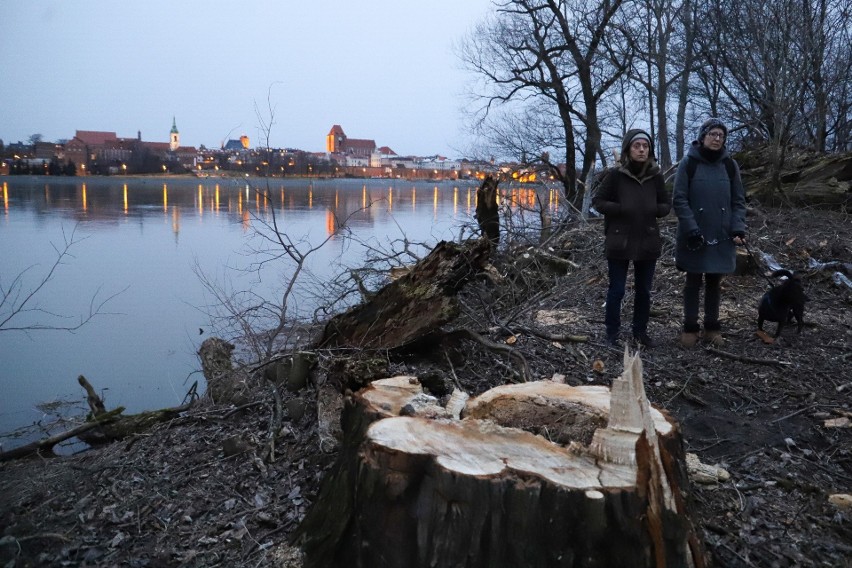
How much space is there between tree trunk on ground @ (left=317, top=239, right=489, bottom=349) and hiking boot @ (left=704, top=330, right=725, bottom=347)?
2.23 m

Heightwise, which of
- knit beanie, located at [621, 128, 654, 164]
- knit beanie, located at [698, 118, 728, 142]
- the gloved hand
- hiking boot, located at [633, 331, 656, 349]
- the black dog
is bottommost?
hiking boot, located at [633, 331, 656, 349]

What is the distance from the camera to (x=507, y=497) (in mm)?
2285

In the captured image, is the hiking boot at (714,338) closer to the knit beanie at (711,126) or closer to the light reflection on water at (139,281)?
the knit beanie at (711,126)

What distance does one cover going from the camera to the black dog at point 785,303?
18.1 feet

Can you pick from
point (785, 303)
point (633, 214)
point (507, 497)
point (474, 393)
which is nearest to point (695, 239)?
point (633, 214)

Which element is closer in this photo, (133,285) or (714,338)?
(714,338)

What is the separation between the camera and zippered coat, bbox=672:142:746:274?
5.29 m

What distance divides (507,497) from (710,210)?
3.91 meters

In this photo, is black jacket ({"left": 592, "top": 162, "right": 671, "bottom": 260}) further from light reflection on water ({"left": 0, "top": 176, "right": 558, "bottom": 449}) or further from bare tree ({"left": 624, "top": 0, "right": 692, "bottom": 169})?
bare tree ({"left": 624, "top": 0, "right": 692, "bottom": 169})

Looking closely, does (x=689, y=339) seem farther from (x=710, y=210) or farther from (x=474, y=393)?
(x=474, y=393)

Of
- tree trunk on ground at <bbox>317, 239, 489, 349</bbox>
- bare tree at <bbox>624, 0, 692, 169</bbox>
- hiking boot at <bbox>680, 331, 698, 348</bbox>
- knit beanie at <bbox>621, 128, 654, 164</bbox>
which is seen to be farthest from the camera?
bare tree at <bbox>624, 0, 692, 169</bbox>

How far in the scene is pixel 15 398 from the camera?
8508mm

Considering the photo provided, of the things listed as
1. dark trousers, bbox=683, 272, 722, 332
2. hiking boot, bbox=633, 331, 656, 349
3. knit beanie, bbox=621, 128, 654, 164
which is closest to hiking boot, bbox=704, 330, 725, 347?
dark trousers, bbox=683, 272, 722, 332

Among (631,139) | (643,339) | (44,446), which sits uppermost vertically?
(631,139)
